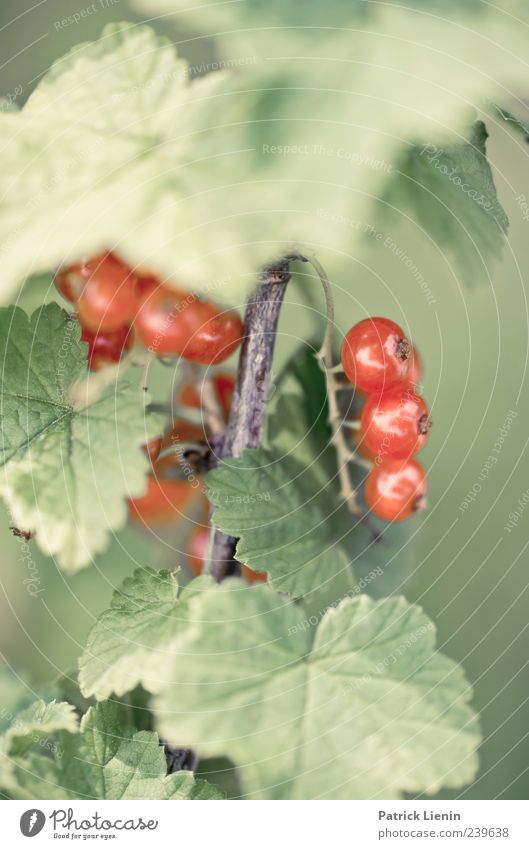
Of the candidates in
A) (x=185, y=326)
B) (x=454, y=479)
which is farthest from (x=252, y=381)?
(x=454, y=479)

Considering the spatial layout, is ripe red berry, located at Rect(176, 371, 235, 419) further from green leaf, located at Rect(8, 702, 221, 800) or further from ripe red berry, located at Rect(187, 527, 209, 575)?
green leaf, located at Rect(8, 702, 221, 800)

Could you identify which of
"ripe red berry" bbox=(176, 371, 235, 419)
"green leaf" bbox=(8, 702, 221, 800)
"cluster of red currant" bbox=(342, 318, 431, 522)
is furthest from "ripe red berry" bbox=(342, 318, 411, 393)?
"green leaf" bbox=(8, 702, 221, 800)

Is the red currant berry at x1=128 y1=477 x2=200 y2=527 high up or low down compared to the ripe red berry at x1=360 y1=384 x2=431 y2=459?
up

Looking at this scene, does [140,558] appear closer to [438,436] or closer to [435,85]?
[438,436]

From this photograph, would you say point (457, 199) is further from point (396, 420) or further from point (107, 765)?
point (107, 765)

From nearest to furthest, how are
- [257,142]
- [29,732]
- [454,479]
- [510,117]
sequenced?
[257,142] < [510,117] < [29,732] < [454,479]

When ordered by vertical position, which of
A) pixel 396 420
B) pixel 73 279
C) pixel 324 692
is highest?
pixel 73 279
